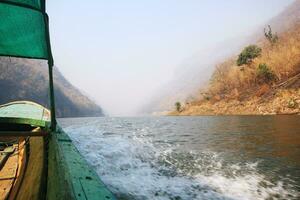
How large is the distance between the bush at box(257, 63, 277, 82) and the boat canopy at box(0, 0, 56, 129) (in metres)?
42.3

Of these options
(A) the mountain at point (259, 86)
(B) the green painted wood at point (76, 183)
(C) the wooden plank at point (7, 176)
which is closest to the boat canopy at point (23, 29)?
(C) the wooden plank at point (7, 176)

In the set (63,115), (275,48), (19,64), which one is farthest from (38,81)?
(275,48)

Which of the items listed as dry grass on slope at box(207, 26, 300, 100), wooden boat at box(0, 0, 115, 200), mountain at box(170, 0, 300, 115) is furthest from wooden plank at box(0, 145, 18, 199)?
dry grass on slope at box(207, 26, 300, 100)

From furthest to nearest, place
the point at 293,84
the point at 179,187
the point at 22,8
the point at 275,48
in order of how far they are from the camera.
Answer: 1. the point at 275,48
2. the point at 293,84
3. the point at 179,187
4. the point at 22,8

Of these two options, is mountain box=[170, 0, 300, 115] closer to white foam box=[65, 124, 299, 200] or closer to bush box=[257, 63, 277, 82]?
bush box=[257, 63, 277, 82]

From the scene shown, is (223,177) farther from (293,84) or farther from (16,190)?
(293,84)

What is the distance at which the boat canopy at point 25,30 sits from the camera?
12.8 ft

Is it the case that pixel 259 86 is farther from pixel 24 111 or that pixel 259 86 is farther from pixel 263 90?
pixel 24 111

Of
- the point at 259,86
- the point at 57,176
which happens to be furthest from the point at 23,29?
the point at 259,86

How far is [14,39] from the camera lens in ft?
15.1

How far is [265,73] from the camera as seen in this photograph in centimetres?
4200

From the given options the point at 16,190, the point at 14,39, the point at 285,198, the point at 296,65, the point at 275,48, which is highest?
the point at 275,48

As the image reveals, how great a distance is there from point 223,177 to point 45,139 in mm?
3745

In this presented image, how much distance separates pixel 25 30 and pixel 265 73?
4305 cm
